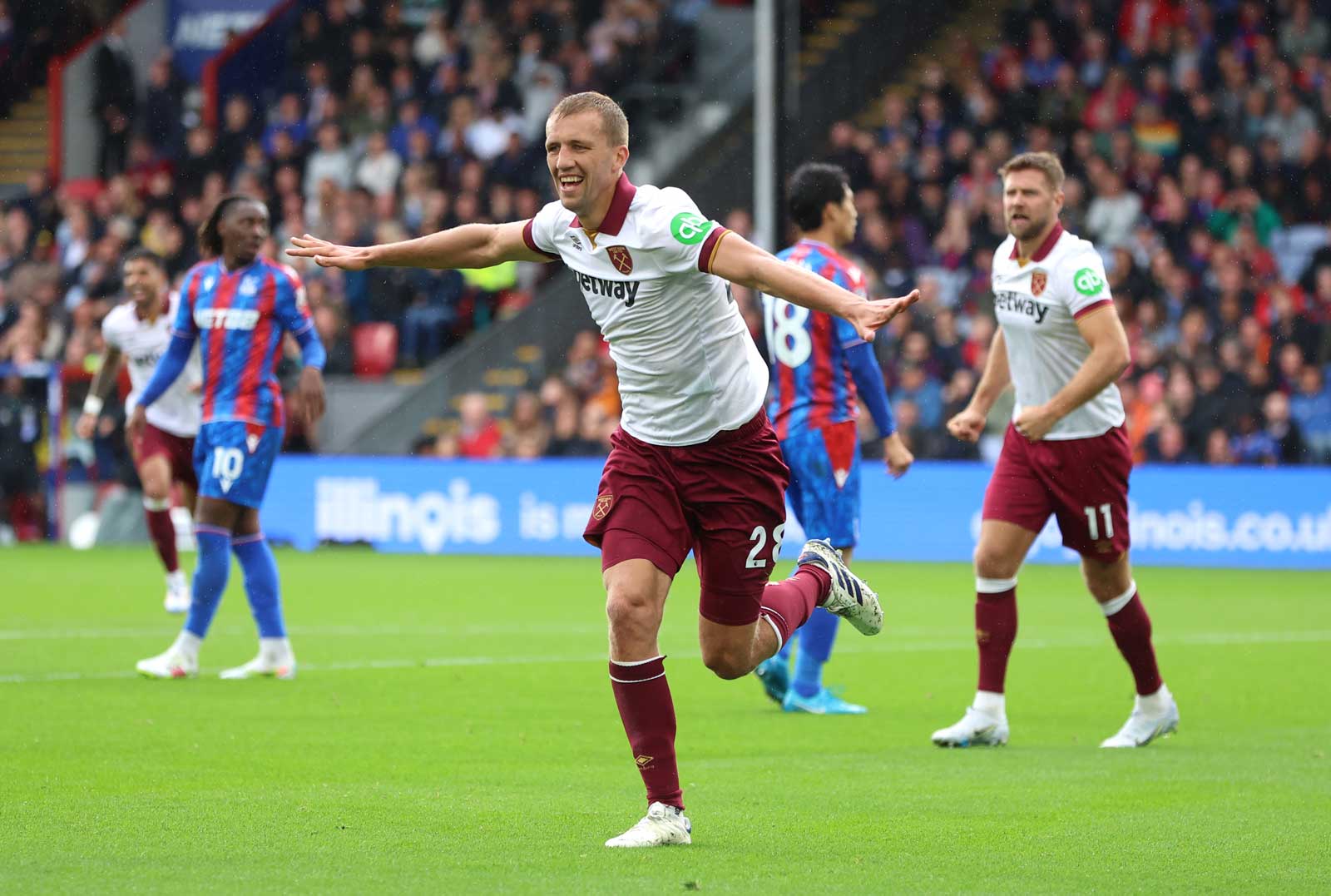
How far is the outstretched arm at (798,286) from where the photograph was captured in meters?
5.32

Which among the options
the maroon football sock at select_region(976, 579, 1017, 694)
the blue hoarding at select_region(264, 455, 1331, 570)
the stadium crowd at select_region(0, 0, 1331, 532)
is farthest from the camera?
the stadium crowd at select_region(0, 0, 1331, 532)

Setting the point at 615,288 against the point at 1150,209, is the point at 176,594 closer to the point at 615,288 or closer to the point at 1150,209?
the point at 615,288

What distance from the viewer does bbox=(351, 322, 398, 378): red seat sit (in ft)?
85.0

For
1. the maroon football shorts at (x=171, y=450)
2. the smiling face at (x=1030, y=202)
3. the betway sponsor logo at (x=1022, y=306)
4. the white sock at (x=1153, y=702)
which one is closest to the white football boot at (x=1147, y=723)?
the white sock at (x=1153, y=702)

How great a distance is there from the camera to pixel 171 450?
12.9 meters

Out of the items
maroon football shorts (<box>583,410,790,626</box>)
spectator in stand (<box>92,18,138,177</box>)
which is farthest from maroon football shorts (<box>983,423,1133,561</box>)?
spectator in stand (<box>92,18,138,177</box>)

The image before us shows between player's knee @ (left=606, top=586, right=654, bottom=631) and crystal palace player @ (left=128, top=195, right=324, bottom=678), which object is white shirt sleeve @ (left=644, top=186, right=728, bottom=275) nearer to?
player's knee @ (left=606, top=586, right=654, bottom=631)

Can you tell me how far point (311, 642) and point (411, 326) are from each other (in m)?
13.6

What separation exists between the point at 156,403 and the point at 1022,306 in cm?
682

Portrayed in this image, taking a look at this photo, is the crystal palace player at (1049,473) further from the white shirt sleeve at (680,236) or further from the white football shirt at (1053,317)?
the white shirt sleeve at (680,236)

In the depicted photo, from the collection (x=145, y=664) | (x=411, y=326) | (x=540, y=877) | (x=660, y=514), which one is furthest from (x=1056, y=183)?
(x=411, y=326)

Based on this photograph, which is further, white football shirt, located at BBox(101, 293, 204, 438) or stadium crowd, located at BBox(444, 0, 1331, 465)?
stadium crowd, located at BBox(444, 0, 1331, 465)

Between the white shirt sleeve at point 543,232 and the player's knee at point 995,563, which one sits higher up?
the white shirt sleeve at point 543,232

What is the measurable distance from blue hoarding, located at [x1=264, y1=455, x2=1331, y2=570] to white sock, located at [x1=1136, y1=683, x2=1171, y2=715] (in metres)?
11.5
